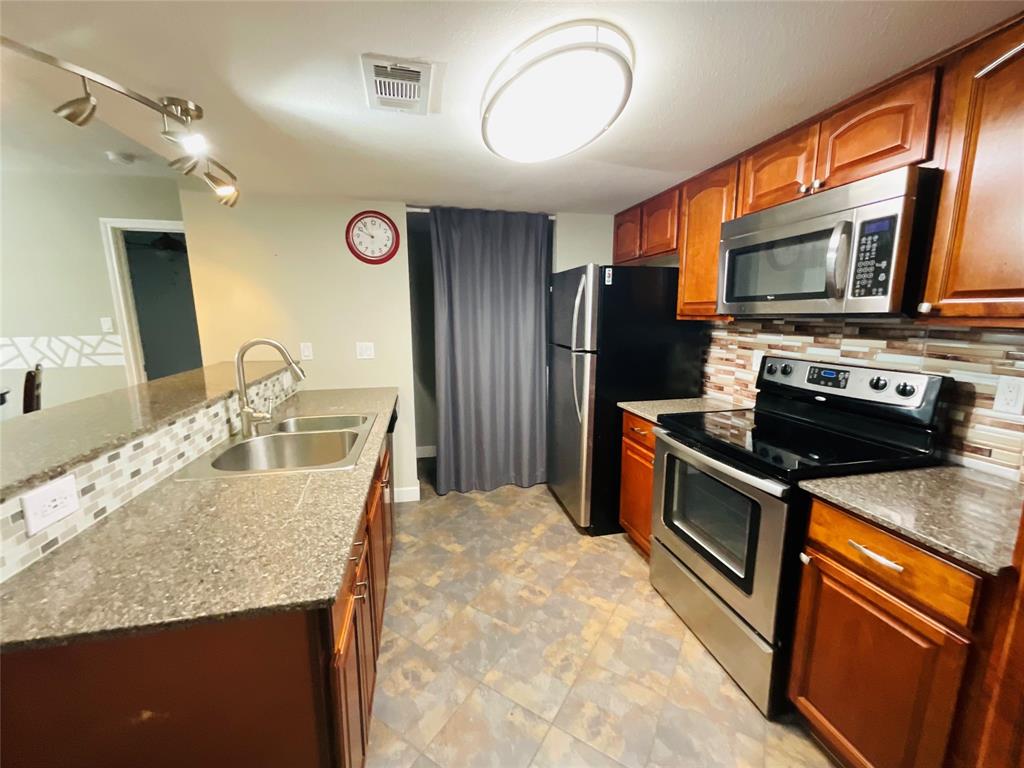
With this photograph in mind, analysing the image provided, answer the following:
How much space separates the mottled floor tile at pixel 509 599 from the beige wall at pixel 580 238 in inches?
83.9

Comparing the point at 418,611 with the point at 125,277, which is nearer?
the point at 418,611

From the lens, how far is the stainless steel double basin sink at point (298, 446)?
1532 millimetres

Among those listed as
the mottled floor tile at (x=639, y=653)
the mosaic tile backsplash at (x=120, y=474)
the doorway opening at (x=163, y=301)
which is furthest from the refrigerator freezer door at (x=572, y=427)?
the doorway opening at (x=163, y=301)

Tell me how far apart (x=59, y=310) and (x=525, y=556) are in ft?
12.0

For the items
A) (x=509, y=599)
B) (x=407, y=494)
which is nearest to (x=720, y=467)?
(x=509, y=599)

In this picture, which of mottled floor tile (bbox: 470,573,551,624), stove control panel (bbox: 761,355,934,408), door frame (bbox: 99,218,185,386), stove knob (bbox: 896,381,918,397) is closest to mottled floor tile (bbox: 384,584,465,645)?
mottled floor tile (bbox: 470,573,551,624)

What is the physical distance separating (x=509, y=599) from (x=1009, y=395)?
200 centimetres

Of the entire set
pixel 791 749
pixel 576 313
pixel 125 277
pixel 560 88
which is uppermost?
pixel 560 88

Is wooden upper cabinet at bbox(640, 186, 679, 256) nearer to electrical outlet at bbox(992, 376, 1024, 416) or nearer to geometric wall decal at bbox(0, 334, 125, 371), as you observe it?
electrical outlet at bbox(992, 376, 1024, 416)

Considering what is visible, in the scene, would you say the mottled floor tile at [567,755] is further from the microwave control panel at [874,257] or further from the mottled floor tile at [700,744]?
the microwave control panel at [874,257]

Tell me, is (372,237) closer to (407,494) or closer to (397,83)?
(397,83)

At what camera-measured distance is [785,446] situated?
148cm

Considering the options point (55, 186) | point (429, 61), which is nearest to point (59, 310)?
point (55, 186)

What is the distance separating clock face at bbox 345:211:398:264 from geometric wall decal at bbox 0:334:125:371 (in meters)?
1.96
